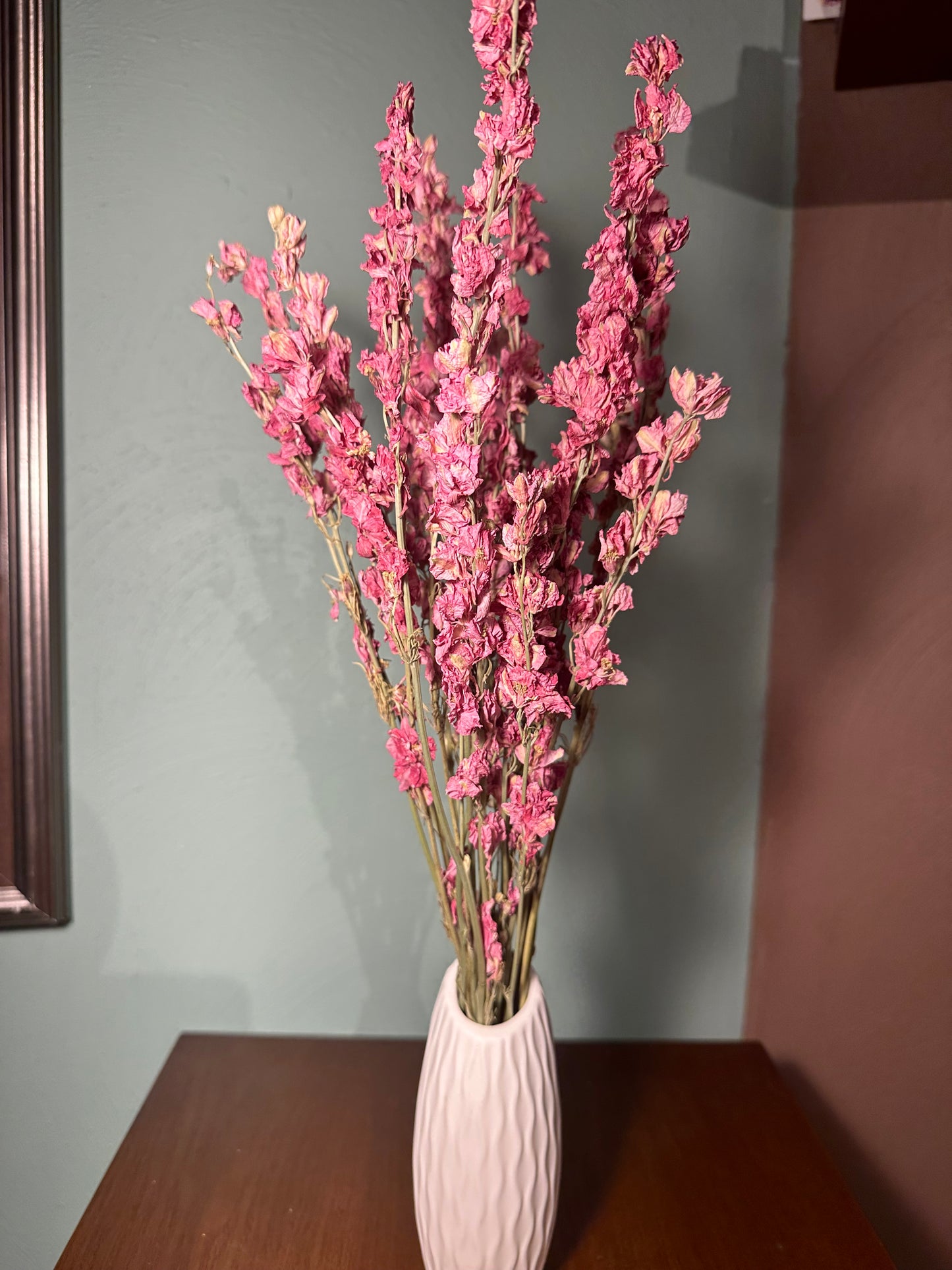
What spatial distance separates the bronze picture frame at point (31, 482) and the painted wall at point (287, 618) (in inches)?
0.9

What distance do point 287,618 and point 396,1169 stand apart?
555mm

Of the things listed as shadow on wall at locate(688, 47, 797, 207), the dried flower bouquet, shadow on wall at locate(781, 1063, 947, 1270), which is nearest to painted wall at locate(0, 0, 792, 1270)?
shadow on wall at locate(688, 47, 797, 207)

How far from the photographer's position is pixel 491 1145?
670 millimetres

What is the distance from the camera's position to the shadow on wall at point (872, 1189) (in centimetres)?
81

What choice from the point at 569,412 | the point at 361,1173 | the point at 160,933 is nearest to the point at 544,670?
the point at 569,412

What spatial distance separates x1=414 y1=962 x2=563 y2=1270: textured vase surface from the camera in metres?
0.67

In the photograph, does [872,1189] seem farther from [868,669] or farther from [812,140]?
[812,140]

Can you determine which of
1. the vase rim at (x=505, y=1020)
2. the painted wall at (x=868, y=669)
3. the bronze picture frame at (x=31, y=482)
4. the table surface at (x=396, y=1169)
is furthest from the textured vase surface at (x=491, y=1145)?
the bronze picture frame at (x=31, y=482)

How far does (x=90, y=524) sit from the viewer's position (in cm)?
99

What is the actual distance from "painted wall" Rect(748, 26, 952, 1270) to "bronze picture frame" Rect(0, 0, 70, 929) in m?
0.78

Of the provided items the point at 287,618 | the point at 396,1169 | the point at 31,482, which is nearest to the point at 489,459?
the point at 287,618

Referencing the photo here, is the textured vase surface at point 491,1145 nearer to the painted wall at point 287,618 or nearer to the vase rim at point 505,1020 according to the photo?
the vase rim at point 505,1020

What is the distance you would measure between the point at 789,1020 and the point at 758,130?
0.95 metres

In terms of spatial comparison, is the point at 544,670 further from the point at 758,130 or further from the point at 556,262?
the point at 758,130
